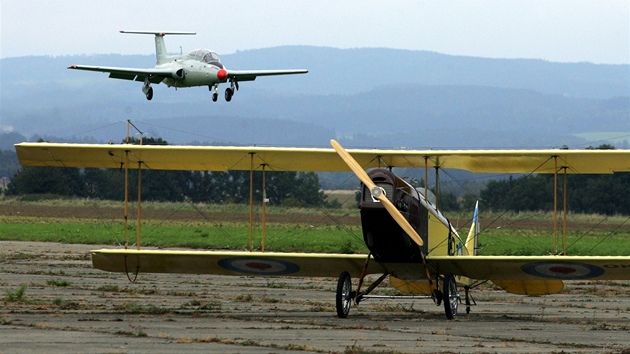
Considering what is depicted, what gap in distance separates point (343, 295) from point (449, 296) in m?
1.39

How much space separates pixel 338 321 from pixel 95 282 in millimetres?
7670

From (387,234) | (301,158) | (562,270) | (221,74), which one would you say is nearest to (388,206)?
(387,234)

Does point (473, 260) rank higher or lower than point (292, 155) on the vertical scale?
lower

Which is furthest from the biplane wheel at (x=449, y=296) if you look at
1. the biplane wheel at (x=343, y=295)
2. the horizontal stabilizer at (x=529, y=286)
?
the horizontal stabilizer at (x=529, y=286)

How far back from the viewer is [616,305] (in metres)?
17.6

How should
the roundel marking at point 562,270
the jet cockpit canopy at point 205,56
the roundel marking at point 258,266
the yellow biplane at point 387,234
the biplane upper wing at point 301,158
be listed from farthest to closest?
the jet cockpit canopy at point 205,56
the roundel marking at point 258,266
the biplane upper wing at point 301,158
the roundel marking at point 562,270
the yellow biplane at point 387,234

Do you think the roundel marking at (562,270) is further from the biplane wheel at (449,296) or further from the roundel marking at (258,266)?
the roundel marking at (258,266)

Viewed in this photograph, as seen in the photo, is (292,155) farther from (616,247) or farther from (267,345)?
(616,247)

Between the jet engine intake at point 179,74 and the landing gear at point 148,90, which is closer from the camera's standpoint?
the landing gear at point 148,90

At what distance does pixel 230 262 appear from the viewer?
1608cm

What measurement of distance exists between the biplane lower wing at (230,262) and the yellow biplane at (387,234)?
1cm

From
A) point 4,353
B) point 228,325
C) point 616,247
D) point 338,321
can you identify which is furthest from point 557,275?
point 616,247

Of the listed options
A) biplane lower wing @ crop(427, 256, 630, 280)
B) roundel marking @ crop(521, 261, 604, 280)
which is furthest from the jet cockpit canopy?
roundel marking @ crop(521, 261, 604, 280)

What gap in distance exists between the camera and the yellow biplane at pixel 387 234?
1427 cm
